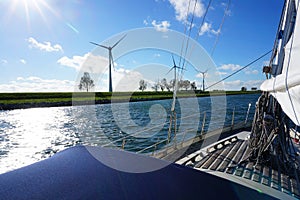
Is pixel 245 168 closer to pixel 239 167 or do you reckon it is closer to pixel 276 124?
pixel 239 167

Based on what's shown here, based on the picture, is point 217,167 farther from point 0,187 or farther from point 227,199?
point 0,187

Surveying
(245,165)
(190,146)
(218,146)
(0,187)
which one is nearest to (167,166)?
(0,187)

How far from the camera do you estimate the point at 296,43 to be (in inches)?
52.7

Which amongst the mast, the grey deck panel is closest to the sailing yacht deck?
the grey deck panel

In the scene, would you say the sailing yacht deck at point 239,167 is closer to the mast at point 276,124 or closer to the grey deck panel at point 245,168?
the grey deck panel at point 245,168

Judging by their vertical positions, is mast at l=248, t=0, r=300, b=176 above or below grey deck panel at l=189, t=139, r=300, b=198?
above

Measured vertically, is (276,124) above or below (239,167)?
above

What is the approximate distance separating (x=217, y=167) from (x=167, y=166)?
1.84 m

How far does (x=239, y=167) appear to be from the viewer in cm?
267

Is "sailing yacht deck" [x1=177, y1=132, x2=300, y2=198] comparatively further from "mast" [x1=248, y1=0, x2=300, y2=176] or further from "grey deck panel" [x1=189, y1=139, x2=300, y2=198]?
"mast" [x1=248, y1=0, x2=300, y2=176]

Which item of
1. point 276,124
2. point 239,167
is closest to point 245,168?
point 239,167

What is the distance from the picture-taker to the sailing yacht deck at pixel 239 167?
2203 mm

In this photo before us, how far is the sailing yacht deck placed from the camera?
7.23 ft

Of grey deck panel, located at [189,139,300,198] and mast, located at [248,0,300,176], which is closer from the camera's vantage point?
grey deck panel, located at [189,139,300,198]
